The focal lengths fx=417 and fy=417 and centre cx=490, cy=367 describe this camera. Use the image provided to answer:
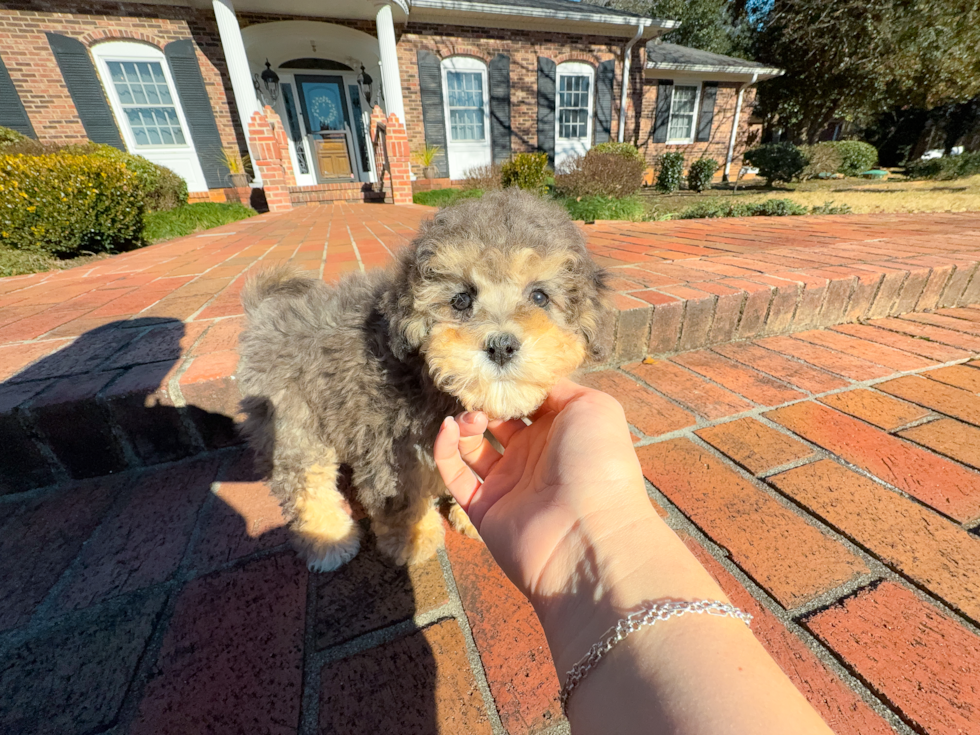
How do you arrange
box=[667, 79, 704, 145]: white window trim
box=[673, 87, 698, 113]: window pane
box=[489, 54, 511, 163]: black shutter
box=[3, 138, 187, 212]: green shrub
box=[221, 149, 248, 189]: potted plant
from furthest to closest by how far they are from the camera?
box=[673, 87, 698, 113]: window pane, box=[667, 79, 704, 145]: white window trim, box=[489, 54, 511, 163]: black shutter, box=[221, 149, 248, 189]: potted plant, box=[3, 138, 187, 212]: green shrub

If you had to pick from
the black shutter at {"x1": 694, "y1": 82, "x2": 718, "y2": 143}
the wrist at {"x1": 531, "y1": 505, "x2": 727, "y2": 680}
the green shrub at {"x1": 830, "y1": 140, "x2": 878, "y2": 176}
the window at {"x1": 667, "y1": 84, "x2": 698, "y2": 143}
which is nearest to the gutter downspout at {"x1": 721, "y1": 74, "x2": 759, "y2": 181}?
the black shutter at {"x1": 694, "y1": 82, "x2": 718, "y2": 143}

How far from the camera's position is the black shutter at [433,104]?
→ 1472cm

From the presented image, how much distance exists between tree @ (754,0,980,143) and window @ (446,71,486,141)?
15.4m

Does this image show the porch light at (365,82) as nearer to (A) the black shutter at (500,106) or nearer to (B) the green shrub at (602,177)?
(A) the black shutter at (500,106)

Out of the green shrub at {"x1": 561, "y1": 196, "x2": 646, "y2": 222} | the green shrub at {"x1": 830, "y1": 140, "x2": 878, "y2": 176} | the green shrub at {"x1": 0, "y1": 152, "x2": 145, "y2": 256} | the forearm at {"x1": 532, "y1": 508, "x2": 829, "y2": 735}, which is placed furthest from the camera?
the green shrub at {"x1": 830, "y1": 140, "x2": 878, "y2": 176}

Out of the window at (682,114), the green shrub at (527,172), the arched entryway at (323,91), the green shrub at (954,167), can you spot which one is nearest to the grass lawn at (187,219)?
the arched entryway at (323,91)

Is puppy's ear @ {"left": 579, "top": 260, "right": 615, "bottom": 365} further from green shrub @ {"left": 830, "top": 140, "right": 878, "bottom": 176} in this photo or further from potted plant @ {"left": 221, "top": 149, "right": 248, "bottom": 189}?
green shrub @ {"left": 830, "top": 140, "right": 878, "bottom": 176}

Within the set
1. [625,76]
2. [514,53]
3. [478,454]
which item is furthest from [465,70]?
[478,454]

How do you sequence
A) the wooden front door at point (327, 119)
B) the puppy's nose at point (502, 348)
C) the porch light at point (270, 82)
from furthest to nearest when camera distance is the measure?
the wooden front door at point (327, 119) < the porch light at point (270, 82) < the puppy's nose at point (502, 348)

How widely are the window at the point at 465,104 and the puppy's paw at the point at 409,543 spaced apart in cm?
1698

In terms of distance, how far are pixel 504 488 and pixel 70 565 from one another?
1839 mm

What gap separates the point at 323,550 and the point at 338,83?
19.1 metres

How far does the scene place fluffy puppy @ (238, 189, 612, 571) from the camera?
1496mm

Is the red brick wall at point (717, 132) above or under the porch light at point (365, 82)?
under
